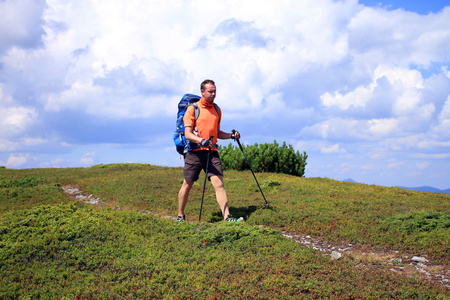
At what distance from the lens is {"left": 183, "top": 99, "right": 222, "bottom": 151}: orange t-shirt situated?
813 centimetres

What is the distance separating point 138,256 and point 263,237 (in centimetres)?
237

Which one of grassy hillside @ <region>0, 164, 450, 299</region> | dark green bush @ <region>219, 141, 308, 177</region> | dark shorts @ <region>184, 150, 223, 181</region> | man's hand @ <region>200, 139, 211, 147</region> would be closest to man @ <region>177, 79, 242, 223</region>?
dark shorts @ <region>184, 150, 223, 181</region>

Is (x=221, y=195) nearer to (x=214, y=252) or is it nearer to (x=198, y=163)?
(x=198, y=163)

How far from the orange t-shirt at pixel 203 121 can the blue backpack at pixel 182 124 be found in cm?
10

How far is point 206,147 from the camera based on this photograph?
329 inches

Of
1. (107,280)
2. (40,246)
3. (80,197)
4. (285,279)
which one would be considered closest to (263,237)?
(285,279)

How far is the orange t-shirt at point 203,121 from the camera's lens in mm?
8133

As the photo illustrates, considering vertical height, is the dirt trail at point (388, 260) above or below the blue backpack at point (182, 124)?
below

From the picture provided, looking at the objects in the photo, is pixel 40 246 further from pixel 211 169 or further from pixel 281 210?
pixel 281 210

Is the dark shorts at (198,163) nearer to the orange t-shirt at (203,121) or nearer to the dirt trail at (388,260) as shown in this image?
the orange t-shirt at (203,121)

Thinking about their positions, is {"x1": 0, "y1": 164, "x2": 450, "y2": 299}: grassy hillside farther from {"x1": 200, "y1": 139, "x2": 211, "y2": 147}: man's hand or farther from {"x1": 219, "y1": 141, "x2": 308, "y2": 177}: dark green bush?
{"x1": 219, "y1": 141, "x2": 308, "y2": 177}: dark green bush

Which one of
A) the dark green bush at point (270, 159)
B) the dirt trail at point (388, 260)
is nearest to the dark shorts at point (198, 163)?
the dirt trail at point (388, 260)

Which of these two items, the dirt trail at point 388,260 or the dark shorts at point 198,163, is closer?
the dirt trail at point 388,260

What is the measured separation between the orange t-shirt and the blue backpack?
0.10 m
